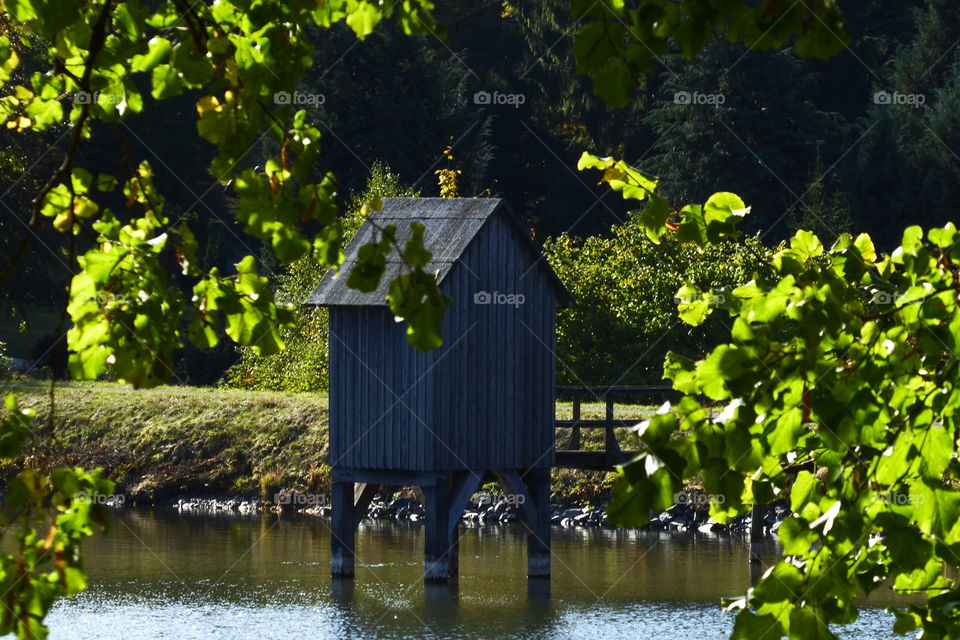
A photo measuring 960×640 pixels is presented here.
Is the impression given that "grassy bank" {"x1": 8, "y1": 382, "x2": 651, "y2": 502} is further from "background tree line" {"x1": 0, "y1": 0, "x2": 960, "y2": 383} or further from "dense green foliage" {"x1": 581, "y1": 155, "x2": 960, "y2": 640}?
"dense green foliage" {"x1": 581, "y1": 155, "x2": 960, "y2": 640}

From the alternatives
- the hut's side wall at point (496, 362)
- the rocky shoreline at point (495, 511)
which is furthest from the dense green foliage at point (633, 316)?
the hut's side wall at point (496, 362)

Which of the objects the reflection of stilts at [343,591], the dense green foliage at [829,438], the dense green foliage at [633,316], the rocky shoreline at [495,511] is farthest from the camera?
the dense green foliage at [633,316]

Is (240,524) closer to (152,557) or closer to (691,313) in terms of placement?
(152,557)

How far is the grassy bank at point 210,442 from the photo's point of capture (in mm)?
28797

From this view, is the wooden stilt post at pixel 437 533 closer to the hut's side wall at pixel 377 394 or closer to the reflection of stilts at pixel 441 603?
the reflection of stilts at pixel 441 603

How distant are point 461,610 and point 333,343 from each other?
3675mm

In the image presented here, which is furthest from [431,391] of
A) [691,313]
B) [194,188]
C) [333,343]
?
[194,188]

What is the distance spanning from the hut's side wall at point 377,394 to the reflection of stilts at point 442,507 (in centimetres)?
22

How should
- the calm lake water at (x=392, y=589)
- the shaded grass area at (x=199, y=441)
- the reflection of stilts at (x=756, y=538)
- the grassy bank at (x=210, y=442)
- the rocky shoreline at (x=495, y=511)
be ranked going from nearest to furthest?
1. the calm lake water at (x=392, y=589)
2. the reflection of stilts at (x=756, y=538)
3. the rocky shoreline at (x=495, y=511)
4. the grassy bank at (x=210, y=442)
5. the shaded grass area at (x=199, y=441)

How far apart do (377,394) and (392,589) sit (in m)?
2.43

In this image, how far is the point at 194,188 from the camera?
48688 millimetres

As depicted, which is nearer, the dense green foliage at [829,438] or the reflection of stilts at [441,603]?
the dense green foliage at [829,438]

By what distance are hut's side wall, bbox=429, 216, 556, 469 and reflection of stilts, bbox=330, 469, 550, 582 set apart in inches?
12.2

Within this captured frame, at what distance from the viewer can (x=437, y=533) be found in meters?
18.8
